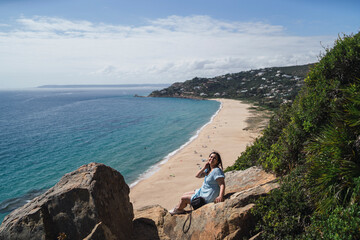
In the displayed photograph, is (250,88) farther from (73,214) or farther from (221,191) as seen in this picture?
(73,214)

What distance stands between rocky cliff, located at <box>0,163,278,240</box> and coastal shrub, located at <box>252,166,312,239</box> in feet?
0.80

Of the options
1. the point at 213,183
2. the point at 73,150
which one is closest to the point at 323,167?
the point at 213,183

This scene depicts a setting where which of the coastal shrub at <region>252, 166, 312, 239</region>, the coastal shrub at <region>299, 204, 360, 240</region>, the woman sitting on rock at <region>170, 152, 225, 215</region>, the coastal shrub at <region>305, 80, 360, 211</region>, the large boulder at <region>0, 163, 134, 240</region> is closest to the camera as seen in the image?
the coastal shrub at <region>299, 204, 360, 240</region>

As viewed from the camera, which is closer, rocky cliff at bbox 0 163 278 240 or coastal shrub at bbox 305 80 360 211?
coastal shrub at bbox 305 80 360 211

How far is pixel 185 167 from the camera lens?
842 inches

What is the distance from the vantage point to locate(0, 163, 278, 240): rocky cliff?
4.70 meters

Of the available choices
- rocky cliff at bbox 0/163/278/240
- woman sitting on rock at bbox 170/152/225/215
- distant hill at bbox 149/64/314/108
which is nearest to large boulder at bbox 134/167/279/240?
rocky cliff at bbox 0/163/278/240

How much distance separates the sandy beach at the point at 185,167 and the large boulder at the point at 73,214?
882 centimetres

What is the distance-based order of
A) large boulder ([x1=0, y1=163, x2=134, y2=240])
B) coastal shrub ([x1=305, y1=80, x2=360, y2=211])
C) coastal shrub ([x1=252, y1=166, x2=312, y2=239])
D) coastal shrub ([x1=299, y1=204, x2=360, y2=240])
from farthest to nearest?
1. large boulder ([x1=0, y1=163, x2=134, y2=240])
2. coastal shrub ([x1=252, y1=166, x2=312, y2=239])
3. coastal shrub ([x1=305, y1=80, x2=360, y2=211])
4. coastal shrub ([x1=299, y1=204, x2=360, y2=240])

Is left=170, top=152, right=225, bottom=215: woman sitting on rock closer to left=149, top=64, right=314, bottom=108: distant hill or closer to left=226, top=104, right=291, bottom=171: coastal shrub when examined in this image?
left=226, top=104, right=291, bottom=171: coastal shrub

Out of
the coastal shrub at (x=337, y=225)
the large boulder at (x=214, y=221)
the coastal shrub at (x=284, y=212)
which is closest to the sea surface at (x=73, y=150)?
the large boulder at (x=214, y=221)

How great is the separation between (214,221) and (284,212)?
4.69 ft

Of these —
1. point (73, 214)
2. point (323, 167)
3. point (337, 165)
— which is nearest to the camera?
point (337, 165)

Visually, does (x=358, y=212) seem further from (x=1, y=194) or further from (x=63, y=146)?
(x=63, y=146)
